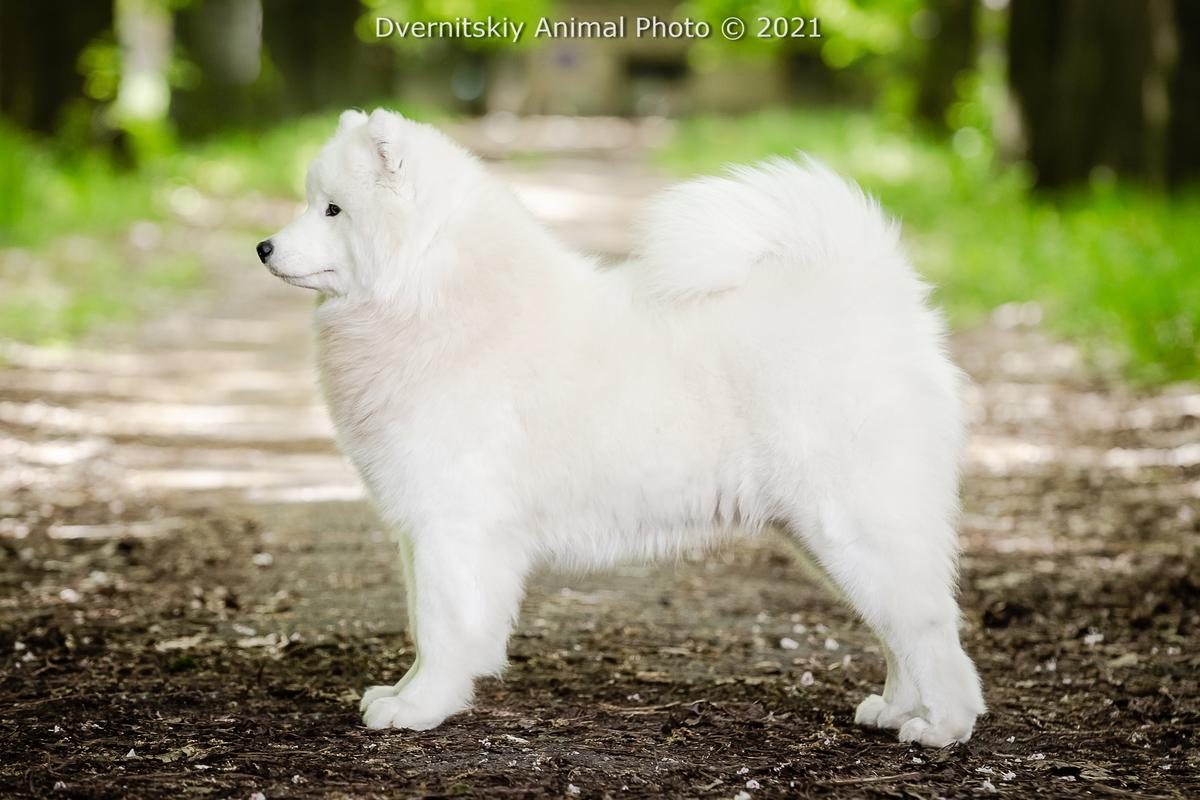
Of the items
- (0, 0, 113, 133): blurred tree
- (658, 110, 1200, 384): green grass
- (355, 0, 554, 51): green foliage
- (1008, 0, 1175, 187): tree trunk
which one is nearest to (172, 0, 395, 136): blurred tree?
(355, 0, 554, 51): green foliage

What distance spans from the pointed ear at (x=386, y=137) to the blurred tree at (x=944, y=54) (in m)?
22.2

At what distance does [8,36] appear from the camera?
1678 centimetres

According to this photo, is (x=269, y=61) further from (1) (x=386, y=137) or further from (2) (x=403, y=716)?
(2) (x=403, y=716)

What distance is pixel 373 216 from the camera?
12.7 ft

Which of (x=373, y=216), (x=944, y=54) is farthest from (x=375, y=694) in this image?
(x=944, y=54)

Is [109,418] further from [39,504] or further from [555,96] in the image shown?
[555,96]

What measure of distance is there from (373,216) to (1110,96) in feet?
43.3

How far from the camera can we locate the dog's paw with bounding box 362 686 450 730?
3.88 metres

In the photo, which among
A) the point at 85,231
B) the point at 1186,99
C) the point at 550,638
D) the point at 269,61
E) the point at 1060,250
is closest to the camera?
the point at 550,638

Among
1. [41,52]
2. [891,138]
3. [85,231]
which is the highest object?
[41,52]

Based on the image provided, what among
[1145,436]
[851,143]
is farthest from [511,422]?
[851,143]

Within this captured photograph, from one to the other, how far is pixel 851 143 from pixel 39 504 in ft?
66.2

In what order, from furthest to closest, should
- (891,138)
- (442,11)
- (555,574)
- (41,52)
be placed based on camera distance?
(442,11) < (891,138) < (41,52) < (555,574)

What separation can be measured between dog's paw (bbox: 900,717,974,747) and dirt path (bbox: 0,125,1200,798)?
0.04 metres
